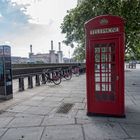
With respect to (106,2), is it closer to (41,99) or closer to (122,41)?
(41,99)

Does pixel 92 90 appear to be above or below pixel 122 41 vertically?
below

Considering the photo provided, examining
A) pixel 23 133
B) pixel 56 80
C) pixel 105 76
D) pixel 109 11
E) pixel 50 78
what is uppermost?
pixel 109 11

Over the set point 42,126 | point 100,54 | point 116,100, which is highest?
point 100,54

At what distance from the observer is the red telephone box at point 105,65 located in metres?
6.11

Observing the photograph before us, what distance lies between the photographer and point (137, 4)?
61.5 ft

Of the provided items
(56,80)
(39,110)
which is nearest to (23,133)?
(39,110)

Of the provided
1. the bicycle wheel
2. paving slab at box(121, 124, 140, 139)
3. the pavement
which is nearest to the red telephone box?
the pavement

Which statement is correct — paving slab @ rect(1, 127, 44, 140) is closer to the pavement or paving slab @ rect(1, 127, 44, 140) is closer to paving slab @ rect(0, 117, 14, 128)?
the pavement

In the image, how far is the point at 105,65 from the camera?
6379 mm

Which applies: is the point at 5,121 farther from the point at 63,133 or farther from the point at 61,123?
the point at 63,133

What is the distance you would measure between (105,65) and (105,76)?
298mm

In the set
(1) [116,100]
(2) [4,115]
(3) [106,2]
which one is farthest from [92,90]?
(3) [106,2]

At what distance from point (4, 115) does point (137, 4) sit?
15.5 m

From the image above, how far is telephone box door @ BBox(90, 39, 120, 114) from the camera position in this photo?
6.24 meters
